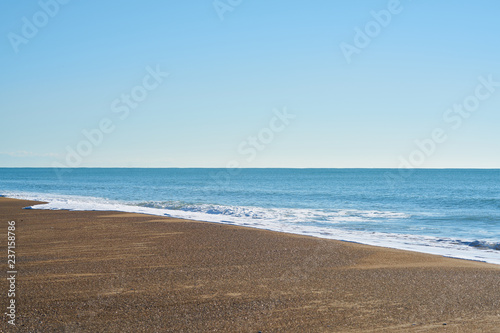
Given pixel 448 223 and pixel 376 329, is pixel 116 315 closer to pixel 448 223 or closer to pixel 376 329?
pixel 376 329

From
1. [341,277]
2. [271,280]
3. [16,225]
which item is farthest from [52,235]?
[341,277]

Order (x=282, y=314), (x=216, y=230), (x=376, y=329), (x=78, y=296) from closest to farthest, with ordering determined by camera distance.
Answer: (x=376, y=329) → (x=282, y=314) → (x=78, y=296) → (x=216, y=230)

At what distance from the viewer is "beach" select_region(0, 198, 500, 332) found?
530cm

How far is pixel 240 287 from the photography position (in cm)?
682

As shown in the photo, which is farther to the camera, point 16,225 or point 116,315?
point 16,225

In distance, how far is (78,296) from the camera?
6191mm

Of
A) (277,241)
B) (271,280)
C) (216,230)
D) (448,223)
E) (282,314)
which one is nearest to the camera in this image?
(282,314)

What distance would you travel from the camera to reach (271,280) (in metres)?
7.32

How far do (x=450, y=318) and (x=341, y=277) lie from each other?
2.29 metres

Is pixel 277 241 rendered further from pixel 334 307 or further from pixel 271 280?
pixel 334 307

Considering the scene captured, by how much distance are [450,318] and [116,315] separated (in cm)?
440

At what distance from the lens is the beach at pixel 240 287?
530 cm

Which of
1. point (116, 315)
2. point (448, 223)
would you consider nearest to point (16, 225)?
point (116, 315)

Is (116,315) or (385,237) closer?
(116,315)
